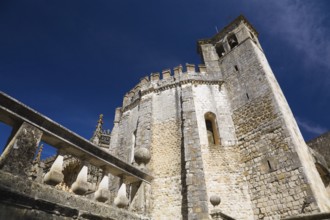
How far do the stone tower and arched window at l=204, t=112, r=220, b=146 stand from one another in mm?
55

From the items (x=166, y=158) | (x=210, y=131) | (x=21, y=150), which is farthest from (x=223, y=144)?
(x=21, y=150)

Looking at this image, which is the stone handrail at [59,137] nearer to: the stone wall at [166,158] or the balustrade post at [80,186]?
the balustrade post at [80,186]

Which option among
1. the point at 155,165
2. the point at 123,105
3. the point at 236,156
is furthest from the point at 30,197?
the point at 123,105

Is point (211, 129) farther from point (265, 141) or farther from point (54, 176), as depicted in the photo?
point (54, 176)

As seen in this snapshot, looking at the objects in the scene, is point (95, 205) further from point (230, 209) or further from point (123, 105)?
point (123, 105)

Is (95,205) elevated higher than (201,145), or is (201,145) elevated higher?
(201,145)

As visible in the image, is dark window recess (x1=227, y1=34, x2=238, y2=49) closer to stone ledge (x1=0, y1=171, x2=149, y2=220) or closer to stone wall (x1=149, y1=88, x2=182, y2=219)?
stone wall (x1=149, y1=88, x2=182, y2=219)

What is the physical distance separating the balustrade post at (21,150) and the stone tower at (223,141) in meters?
6.71

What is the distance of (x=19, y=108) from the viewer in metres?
2.42

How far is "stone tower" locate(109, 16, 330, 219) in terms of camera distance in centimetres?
791

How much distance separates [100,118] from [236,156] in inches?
370

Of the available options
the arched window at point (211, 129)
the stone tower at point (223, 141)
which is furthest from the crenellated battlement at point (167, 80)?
the arched window at point (211, 129)

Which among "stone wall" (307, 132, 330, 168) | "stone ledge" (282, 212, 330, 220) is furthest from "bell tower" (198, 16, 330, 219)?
"stone wall" (307, 132, 330, 168)

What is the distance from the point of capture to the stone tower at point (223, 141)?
7.91m
